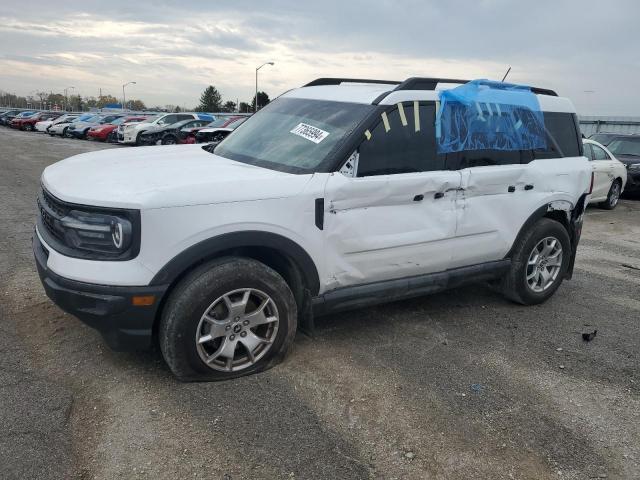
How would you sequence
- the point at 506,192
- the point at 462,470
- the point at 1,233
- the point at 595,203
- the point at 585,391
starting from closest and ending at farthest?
the point at 462,470
the point at 585,391
the point at 506,192
the point at 1,233
the point at 595,203

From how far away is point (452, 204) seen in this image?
4.29 metres

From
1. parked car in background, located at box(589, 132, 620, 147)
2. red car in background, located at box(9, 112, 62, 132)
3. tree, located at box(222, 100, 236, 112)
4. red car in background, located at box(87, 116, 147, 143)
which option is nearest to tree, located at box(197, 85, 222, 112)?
tree, located at box(222, 100, 236, 112)

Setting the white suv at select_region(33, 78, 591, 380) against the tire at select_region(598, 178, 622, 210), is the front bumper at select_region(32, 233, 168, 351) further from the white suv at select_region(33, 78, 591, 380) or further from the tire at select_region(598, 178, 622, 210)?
the tire at select_region(598, 178, 622, 210)

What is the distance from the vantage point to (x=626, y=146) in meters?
14.6

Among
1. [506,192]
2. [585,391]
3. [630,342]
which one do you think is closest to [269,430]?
[585,391]

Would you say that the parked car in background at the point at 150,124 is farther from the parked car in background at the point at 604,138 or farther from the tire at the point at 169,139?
the parked car in background at the point at 604,138

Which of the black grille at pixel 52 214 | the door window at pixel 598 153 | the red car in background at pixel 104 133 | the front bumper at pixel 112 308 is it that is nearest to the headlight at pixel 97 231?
the black grille at pixel 52 214

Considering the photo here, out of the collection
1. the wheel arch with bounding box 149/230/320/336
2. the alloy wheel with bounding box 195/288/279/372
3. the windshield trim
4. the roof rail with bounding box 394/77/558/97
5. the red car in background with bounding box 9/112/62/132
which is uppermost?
the roof rail with bounding box 394/77/558/97

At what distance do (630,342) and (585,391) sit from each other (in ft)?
3.86

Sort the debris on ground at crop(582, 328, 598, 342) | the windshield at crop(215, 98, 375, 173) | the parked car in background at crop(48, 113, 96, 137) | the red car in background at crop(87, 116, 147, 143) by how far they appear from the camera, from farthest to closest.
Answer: the parked car in background at crop(48, 113, 96, 137), the red car in background at crop(87, 116, 147, 143), the debris on ground at crop(582, 328, 598, 342), the windshield at crop(215, 98, 375, 173)

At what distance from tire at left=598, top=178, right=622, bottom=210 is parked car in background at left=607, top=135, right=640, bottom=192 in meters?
1.60

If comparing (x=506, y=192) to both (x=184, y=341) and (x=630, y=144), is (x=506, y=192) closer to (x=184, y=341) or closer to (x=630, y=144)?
(x=184, y=341)

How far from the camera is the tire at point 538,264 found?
4980mm

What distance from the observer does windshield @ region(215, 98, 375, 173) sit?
3865 millimetres
